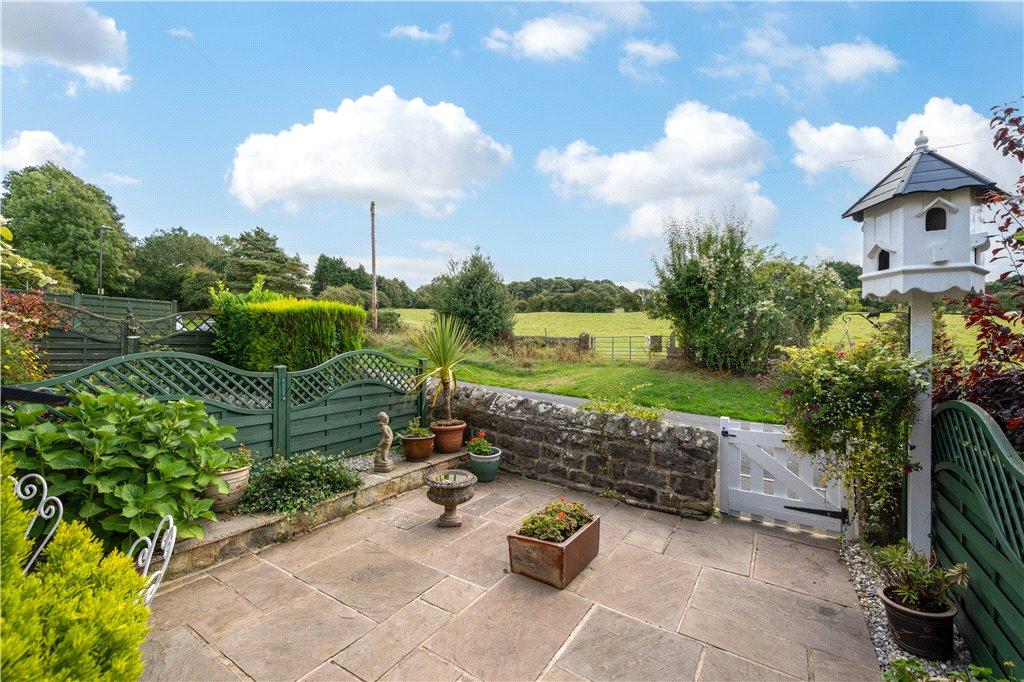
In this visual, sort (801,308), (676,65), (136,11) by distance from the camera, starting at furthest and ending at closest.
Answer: (801,308) < (676,65) < (136,11)

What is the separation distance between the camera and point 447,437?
538 centimetres

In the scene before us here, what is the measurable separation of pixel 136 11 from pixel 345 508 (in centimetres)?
494

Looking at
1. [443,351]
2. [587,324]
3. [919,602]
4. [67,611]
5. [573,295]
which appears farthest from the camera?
[573,295]

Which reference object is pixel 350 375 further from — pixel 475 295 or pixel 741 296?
pixel 741 296

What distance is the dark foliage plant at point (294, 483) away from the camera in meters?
3.62

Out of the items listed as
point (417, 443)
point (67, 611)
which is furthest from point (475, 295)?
point (67, 611)

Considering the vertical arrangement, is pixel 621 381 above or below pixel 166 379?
below

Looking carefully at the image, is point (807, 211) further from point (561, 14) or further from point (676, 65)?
point (561, 14)

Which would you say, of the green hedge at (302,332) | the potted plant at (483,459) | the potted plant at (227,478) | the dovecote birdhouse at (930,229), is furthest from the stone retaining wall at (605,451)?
the green hedge at (302,332)

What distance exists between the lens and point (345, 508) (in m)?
4.00

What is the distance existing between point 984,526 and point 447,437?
454 centimetres

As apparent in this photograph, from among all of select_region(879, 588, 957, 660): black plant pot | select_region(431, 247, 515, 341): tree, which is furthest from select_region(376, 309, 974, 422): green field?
select_region(879, 588, 957, 660): black plant pot

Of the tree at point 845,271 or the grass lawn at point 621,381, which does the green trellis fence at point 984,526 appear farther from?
the tree at point 845,271

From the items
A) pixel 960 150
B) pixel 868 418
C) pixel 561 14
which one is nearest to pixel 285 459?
pixel 868 418
